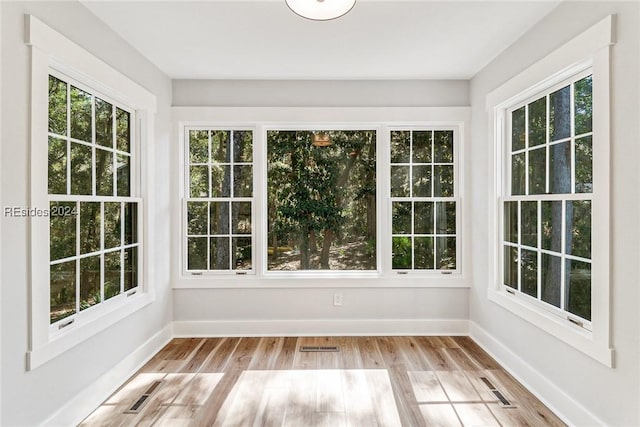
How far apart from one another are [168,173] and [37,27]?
1.82 metres

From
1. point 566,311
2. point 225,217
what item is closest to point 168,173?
point 225,217

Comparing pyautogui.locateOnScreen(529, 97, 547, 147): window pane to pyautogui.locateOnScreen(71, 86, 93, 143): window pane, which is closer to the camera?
pyautogui.locateOnScreen(71, 86, 93, 143): window pane

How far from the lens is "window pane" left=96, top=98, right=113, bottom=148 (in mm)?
2697

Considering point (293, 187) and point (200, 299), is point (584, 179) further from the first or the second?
point (200, 299)

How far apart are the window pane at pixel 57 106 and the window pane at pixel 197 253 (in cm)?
171

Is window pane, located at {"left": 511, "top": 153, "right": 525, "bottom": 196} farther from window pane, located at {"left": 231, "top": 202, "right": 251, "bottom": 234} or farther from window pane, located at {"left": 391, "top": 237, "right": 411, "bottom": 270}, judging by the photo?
window pane, located at {"left": 231, "top": 202, "right": 251, "bottom": 234}

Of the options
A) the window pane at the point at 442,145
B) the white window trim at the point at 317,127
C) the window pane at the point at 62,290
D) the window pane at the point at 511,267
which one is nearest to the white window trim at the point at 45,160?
the window pane at the point at 62,290

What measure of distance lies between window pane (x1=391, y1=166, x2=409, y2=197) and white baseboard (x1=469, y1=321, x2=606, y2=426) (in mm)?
1538

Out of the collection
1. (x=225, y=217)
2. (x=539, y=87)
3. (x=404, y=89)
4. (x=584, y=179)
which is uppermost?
(x=404, y=89)

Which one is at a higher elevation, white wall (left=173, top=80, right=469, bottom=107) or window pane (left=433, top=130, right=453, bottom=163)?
white wall (left=173, top=80, right=469, bottom=107)

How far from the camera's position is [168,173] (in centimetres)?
367

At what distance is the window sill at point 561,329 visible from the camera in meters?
2.00

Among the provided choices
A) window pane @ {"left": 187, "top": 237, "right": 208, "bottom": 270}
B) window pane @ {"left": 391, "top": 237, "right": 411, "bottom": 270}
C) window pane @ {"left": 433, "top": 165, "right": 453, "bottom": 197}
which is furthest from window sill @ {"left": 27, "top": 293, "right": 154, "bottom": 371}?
window pane @ {"left": 433, "top": 165, "right": 453, "bottom": 197}

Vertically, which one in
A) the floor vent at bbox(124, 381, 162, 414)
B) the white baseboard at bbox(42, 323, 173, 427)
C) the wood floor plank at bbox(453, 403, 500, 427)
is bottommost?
the floor vent at bbox(124, 381, 162, 414)
